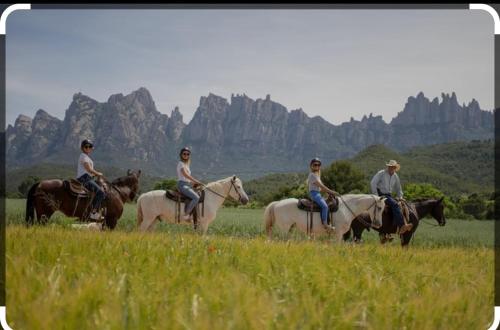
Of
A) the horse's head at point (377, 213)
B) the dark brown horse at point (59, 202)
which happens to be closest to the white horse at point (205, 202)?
the dark brown horse at point (59, 202)

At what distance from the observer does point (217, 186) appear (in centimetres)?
1194

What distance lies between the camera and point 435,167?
3157 inches

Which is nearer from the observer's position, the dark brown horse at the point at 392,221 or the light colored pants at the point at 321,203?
the light colored pants at the point at 321,203

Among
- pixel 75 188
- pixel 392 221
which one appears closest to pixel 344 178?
pixel 392 221

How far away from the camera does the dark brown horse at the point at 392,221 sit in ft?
38.4

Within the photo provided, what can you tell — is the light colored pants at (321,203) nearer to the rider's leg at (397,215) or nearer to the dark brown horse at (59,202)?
the rider's leg at (397,215)

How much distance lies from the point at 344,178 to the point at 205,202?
157 ft

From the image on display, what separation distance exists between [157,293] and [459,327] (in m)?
2.08

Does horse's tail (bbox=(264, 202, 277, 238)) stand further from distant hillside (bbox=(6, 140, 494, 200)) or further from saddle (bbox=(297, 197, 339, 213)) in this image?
distant hillside (bbox=(6, 140, 494, 200))

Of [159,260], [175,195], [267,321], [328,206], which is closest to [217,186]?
[175,195]

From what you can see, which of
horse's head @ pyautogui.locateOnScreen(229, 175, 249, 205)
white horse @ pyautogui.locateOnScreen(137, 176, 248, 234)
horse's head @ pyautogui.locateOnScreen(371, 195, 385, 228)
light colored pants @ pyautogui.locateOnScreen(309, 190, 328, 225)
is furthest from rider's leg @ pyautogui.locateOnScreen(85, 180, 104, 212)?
horse's head @ pyautogui.locateOnScreen(371, 195, 385, 228)

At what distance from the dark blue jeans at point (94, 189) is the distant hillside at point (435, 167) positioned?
52.4m

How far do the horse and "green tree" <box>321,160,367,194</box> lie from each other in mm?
45005

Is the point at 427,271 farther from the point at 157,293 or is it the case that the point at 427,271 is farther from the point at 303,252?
the point at 157,293
